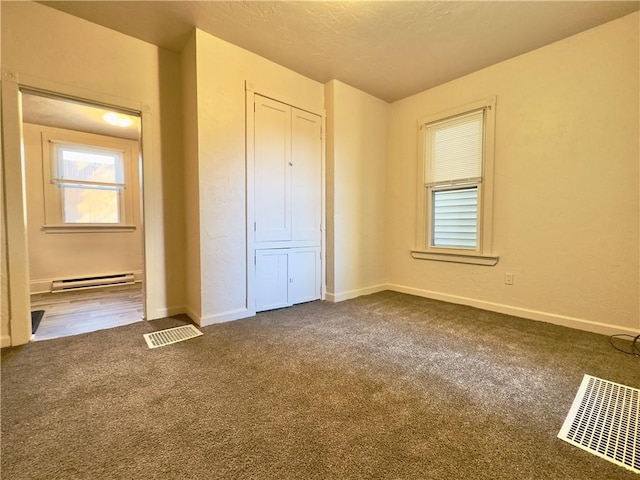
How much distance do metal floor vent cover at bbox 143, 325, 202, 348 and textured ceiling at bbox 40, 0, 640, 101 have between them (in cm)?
272

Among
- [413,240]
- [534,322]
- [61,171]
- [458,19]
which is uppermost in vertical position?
[458,19]

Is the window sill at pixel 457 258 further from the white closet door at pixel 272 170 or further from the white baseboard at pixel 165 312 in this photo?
the white baseboard at pixel 165 312

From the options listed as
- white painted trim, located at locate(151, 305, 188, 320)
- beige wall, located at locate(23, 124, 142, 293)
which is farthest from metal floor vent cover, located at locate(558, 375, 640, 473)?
beige wall, located at locate(23, 124, 142, 293)

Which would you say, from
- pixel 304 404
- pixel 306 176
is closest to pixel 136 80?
pixel 306 176

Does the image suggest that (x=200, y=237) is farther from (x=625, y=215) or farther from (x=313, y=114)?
(x=625, y=215)

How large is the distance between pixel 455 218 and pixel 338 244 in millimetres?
1511

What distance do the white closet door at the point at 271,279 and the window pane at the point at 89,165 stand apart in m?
3.61

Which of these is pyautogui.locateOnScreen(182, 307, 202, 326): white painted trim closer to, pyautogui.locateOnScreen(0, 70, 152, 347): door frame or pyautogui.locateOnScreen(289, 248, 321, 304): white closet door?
pyautogui.locateOnScreen(289, 248, 321, 304): white closet door

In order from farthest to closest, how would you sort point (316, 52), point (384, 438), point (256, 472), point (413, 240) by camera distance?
point (413, 240), point (316, 52), point (384, 438), point (256, 472)

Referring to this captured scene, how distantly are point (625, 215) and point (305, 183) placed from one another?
3004 millimetres

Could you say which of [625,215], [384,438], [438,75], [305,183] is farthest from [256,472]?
[438,75]

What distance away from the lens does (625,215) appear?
2.37 meters

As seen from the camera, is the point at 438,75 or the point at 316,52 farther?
the point at 438,75

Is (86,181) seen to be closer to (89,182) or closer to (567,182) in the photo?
(89,182)
